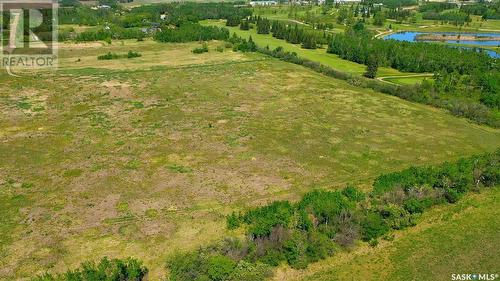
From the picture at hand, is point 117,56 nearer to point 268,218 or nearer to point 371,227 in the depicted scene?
point 268,218

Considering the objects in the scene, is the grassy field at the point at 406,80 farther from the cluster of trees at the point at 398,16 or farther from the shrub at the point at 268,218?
the cluster of trees at the point at 398,16

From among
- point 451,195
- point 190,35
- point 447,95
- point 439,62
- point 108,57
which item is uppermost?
point 190,35

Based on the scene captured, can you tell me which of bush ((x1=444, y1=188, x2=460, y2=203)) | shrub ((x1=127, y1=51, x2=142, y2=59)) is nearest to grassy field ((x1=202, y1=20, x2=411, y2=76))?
shrub ((x1=127, y1=51, x2=142, y2=59))

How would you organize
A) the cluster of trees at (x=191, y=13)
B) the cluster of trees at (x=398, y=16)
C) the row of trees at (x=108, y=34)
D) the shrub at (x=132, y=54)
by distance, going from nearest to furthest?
the shrub at (x=132, y=54) → the row of trees at (x=108, y=34) → the cluster of trees at (x=191, y=13) → the cluster of trees at (x=398, y=16)

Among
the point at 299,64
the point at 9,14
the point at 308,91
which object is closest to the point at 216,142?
the point at 308,91

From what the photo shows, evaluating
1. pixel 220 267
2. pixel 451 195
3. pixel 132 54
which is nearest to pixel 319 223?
pixel 220 267

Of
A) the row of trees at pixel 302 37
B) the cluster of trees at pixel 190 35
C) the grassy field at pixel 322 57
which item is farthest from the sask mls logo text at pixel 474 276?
the cluster of trees at pixel 190 35
